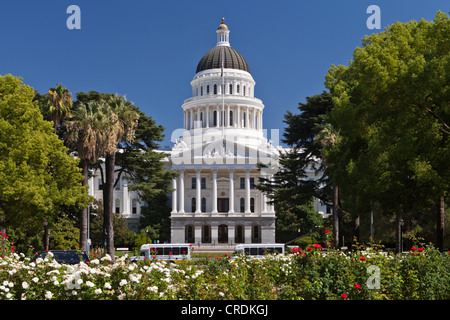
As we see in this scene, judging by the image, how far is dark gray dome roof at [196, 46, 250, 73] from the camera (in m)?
104

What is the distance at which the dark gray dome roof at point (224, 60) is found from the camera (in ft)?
342

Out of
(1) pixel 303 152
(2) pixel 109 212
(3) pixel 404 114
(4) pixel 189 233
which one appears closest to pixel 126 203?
(4) pixel 189 233

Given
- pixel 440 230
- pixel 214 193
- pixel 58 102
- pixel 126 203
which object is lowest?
pixel 440 230

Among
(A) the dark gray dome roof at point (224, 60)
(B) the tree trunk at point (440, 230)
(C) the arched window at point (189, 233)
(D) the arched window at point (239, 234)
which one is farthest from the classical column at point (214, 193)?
(B) the tree trunk at point (440, 230)

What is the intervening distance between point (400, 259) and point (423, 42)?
1358 cm

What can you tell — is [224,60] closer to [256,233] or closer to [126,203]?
[126,203]

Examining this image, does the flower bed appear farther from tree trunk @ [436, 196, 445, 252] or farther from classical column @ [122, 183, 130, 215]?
classical column @ [122, 183, 130, 215]

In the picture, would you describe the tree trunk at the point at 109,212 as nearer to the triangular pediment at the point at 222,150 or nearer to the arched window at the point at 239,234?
the triangular pediment at the point at 222,150

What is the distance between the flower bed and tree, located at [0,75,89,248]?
15068mm

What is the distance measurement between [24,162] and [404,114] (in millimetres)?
18970

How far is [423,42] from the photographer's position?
26328mm

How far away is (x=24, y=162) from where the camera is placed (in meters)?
30.2
